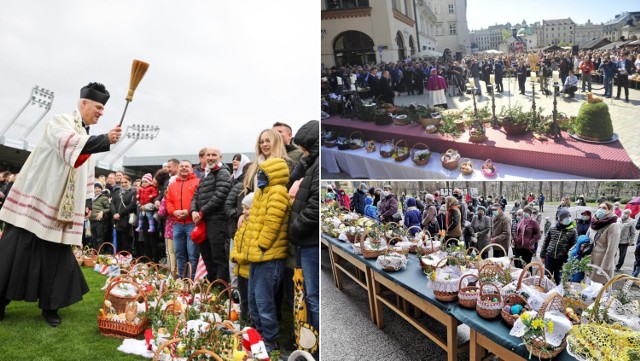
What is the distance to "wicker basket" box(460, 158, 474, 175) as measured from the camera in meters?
1.95

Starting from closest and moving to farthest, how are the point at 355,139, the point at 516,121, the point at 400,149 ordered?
the point at 516,121
the point at 400,149
the point at 355,139

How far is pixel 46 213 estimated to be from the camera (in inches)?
67.6

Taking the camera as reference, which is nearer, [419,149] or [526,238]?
[419,149]

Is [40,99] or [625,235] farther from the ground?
[40,99]

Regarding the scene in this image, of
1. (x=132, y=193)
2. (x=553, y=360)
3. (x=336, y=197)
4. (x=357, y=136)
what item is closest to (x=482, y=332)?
(x=553, y=360)

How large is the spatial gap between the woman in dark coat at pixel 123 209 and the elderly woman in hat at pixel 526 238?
3156mm

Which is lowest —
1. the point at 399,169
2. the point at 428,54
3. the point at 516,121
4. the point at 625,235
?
the point at 625,235

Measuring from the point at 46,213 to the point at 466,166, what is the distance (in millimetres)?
1775

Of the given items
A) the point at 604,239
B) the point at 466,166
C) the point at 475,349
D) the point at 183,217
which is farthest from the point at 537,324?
the point at 183,217

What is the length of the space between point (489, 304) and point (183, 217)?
1.85 metres

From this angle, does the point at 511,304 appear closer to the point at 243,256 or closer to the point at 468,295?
the point at 468,295

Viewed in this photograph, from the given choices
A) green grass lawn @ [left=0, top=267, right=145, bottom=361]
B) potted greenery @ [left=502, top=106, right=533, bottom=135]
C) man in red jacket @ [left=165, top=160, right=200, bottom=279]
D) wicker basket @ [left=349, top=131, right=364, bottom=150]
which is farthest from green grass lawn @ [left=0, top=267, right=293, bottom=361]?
potted greenery @ [left=502, top=106, right=533, bottom=135]

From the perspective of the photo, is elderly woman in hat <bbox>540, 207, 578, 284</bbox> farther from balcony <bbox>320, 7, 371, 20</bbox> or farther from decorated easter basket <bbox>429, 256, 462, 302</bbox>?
balcony <bbox>320, 7, 371, 20</bbox>

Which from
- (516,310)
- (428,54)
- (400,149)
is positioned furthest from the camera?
(400,149)
